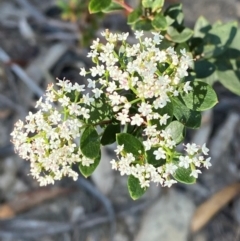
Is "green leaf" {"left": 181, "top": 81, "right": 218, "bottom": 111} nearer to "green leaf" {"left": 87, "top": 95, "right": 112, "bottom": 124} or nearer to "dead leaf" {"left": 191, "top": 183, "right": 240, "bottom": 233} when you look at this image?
"green leaf" {"left": 87, "top": 95, "right": 112, "bottom": 124}

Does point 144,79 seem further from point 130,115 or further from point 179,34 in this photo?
point 179,34

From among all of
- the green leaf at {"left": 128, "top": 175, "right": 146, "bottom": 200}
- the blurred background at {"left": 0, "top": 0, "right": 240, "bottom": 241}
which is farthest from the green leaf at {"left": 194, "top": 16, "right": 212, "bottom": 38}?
the blurred background at {"left": 0, "top": 0, "right": 240, "bottom": 241}

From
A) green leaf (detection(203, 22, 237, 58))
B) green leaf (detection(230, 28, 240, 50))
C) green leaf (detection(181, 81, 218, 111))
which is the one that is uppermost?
green leaf (detection(181, 81, 218, 111))

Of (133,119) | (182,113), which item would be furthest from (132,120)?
(182,113)

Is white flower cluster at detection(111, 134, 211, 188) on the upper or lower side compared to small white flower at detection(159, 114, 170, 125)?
lower

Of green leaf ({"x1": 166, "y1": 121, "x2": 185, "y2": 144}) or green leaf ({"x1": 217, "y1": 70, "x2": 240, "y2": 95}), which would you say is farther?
green leaf ({"x1": 217, "y1": 70, "x2": 240, "y2": 95})

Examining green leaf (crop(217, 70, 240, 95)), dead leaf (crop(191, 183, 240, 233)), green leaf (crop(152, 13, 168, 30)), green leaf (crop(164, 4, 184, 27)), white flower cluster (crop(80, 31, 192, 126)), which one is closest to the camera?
white flower cluster (crop(80, 31, 192, 126))

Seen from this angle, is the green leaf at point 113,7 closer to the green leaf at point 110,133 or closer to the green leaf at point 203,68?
the green leaf at point 203,68
